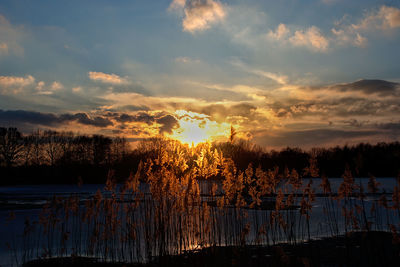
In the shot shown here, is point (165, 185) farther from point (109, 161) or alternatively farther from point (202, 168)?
point (109, 161)

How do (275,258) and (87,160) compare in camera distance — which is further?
(87,160)

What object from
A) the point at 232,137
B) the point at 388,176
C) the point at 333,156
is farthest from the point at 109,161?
the point at 232,137

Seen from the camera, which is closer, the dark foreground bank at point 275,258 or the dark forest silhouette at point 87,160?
the dark foreground bank at point 275,258

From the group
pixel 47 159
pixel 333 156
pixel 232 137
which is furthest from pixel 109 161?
pixel 232 137

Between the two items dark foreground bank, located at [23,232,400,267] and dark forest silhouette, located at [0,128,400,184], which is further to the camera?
dark forest silhouette, located at [0,128,400,184]

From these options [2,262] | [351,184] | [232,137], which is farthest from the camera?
[232,137]

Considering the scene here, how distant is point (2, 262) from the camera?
269 inches

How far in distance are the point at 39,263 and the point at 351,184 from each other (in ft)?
20.9

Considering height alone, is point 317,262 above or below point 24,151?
below

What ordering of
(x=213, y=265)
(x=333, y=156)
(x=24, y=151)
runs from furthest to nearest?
(x=24, y=151)
(x=333, y=156)
(x=213, y=265)

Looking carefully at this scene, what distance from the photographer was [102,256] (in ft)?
22.9

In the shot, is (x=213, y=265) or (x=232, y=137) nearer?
(x=213, y=265)

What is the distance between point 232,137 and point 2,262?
5.95 metres

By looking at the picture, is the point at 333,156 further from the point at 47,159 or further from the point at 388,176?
the point at 47,159
